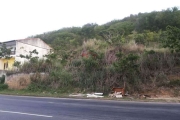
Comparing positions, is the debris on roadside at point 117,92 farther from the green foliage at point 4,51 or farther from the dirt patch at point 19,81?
the green foliage at point 4,51

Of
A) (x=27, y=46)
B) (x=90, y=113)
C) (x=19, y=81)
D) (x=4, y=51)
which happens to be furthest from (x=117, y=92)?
(x=27, y=46)

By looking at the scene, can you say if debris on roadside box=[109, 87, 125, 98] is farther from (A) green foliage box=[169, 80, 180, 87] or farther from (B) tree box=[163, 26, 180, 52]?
(B) tree box=[163, 26, 180, 52]

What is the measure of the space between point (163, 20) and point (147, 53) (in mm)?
25367

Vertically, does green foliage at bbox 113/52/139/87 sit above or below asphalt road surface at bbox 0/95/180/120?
above

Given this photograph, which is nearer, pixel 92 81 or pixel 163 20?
pixel 92 81

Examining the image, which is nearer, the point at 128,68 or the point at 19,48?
the point at 128,68

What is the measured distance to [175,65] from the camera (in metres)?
17.9

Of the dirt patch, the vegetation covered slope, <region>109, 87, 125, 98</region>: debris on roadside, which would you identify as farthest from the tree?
the dirt patch

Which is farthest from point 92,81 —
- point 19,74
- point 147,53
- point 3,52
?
point 3,52

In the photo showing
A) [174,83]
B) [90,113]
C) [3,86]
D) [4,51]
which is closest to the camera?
[90,113]

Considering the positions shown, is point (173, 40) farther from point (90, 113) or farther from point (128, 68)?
point (90, 113)

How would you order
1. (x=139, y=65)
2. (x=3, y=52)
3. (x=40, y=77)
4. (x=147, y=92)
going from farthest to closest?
(x=3, y=52)
(x=40, y=77)
(x=139, y=65)
(x=147, y=92)

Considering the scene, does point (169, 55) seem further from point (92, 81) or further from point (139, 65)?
point (92, 81)

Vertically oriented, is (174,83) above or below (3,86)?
above
